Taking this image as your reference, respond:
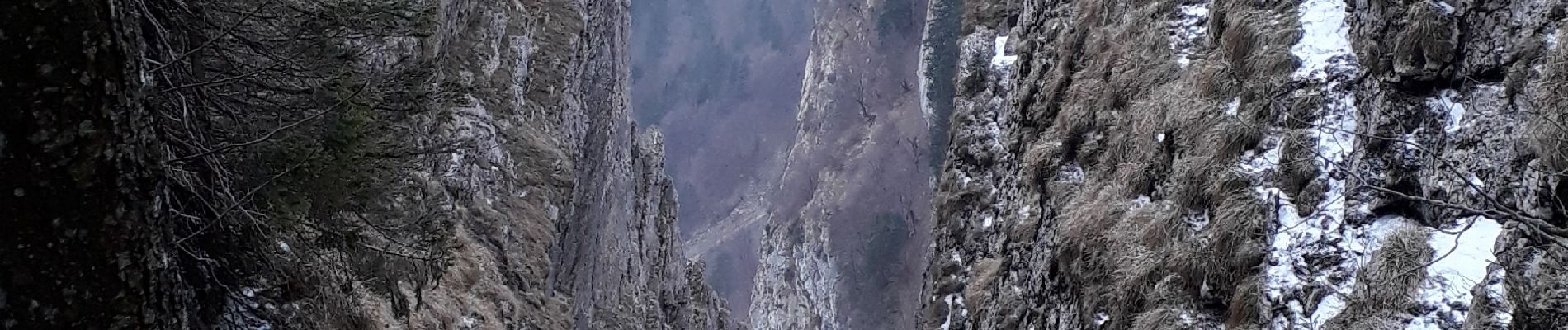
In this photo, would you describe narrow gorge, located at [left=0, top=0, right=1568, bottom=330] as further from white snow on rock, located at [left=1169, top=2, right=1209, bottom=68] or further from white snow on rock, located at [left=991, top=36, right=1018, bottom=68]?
white snow on rock, located at [left=991, top=36, right=1018, bottom=68]

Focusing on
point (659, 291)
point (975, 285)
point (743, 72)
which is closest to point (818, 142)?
point (743, 72)

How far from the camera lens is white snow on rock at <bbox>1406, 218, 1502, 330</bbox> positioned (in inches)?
178

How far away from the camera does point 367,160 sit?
5844mm

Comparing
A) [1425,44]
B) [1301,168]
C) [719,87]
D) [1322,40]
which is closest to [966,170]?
[1322,40]

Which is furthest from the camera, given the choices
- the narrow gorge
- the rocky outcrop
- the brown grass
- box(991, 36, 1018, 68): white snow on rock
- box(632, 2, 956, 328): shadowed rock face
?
box(632, 2, 956, 328): shadowed rock face

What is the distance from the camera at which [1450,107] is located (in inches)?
216

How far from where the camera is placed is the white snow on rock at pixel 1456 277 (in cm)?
453

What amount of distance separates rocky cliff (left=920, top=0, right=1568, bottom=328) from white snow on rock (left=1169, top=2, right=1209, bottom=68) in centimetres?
2

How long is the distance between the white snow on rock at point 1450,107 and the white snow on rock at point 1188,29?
2873mm

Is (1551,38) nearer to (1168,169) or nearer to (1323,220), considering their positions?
(1323,220)

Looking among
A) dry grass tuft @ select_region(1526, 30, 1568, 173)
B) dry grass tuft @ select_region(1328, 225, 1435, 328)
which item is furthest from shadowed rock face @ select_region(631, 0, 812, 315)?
dry grass tuft @ select_region(1526, 30, 1568, 173)

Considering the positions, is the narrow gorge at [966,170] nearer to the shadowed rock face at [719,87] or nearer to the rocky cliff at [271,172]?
the rocky cliff at [271,172]

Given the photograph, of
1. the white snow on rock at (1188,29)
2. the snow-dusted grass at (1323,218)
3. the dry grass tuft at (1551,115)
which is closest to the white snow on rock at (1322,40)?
the snow-dusted grass at (1323,218)

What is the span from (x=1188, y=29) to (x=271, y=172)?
7.85 metres
